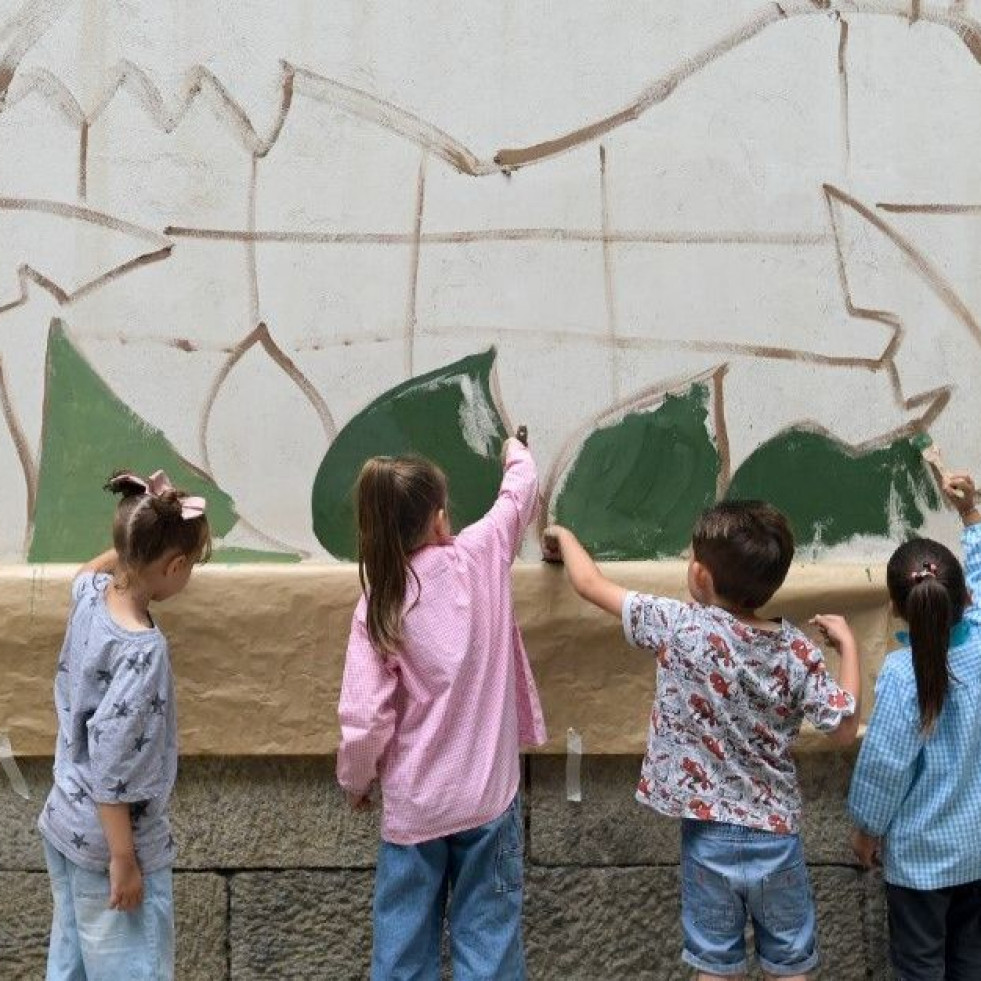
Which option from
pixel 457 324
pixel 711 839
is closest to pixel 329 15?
pixel 457 324

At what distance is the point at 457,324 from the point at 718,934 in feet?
4.54

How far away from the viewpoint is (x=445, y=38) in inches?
133

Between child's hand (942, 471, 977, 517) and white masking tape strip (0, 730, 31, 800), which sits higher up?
child's hand (942, 471, 977, 517)

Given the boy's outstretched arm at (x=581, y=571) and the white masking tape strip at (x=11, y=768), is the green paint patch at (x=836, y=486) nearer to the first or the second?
the boy's outstretched arm at (x=581, y=571)

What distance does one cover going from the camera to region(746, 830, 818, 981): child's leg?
2986 mm

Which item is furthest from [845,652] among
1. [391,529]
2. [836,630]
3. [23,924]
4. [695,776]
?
[23,924]

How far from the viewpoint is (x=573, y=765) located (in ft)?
11.4

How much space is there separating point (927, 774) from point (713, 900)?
1.62 feet

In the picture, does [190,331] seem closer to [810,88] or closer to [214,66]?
[214,66]

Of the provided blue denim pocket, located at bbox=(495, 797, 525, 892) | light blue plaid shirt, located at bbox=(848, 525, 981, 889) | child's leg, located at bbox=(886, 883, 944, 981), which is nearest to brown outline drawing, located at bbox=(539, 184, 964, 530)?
light blue plaid shirt, located at bbox=(848, 525, 981, 889)

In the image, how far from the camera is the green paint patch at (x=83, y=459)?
342cm

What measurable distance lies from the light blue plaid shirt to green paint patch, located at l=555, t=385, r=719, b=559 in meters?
0.61

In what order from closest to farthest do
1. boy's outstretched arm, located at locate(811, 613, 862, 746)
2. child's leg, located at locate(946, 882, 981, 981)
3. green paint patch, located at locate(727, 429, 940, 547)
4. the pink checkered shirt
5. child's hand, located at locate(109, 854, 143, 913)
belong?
child's hand, located at locate(109, 854, 143, 913) → the pink checkered shirt → boy's outstretched arm, located at locate(811, 613, 862, 746) → child's leg, located at locate(946, 882, 981, 981) → green paint patch, located at locate(727, 429, 940, 547)

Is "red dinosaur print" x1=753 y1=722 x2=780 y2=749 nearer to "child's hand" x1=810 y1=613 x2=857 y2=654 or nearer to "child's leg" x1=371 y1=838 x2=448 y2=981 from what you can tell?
"child's hand" x1=810 y1=613 x2=857 y2=654
